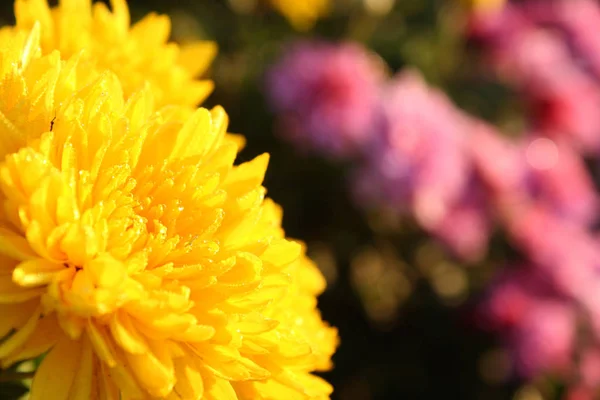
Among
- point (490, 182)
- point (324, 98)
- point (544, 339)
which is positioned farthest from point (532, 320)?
point (324, 98)

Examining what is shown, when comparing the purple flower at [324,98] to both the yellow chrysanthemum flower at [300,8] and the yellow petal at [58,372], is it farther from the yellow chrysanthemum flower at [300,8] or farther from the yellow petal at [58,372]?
the yellow petal at [58,372]

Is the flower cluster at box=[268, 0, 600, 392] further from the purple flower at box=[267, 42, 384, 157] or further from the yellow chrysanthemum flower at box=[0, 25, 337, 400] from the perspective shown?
the yellow chrysanthemum flower at box=[0, 25, 337, 400]

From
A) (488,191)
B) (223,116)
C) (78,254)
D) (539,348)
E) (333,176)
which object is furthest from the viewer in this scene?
(333,176)

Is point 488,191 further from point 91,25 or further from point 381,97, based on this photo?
point 91,25

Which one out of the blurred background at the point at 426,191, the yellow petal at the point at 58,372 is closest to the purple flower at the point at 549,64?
the blurred background at the point at 426,191

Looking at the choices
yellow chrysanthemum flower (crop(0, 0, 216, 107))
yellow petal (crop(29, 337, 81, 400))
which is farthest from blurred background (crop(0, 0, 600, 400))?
yellow petal (crop(29, 337, 81, 400))

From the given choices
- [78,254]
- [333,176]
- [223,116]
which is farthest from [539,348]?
[78,254]
